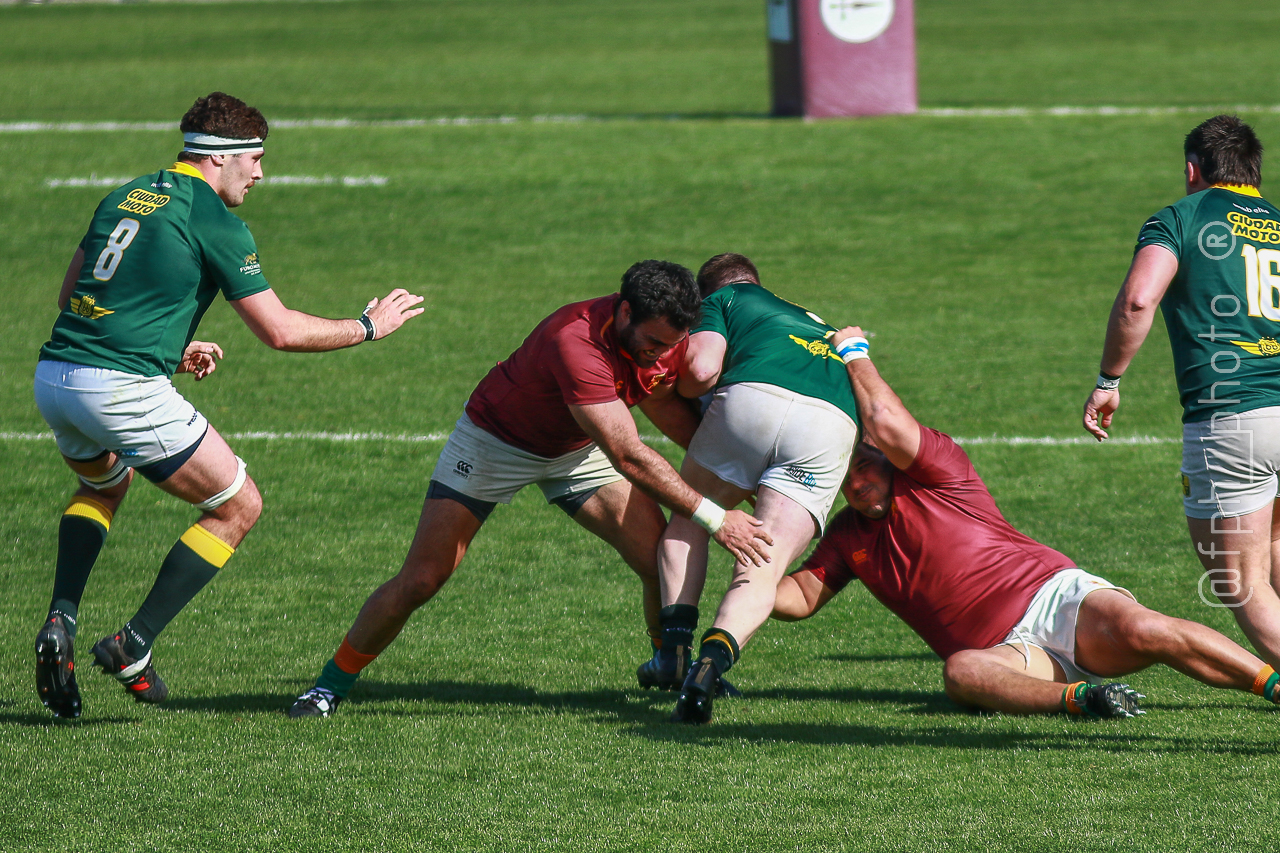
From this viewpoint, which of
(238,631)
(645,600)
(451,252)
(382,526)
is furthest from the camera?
(451,252)

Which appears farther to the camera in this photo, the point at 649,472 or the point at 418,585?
the point at 418,585

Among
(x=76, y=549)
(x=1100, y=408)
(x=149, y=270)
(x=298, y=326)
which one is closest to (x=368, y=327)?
(x=298, y=326)

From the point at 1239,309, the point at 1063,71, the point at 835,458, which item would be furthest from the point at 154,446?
the point at 1063,71

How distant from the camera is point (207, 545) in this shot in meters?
5.54

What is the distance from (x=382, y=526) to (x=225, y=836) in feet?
13.5

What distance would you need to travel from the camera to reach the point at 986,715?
5484 millimetres

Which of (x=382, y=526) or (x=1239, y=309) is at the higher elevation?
(x=1239, y=309)

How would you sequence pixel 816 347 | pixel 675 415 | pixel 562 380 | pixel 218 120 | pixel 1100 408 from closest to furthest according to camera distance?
pixel 562 380
pixel 218 120
pixel 1100 408
pixel 816 347
pixel 675 415

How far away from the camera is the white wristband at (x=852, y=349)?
5.88m

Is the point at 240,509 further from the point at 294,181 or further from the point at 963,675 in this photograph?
the point at 294,181

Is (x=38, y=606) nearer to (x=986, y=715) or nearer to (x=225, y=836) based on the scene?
(x=225, y=836)

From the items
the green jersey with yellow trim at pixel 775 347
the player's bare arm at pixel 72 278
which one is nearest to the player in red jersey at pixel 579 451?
the green jersey with yellow trim at pixel 775 347

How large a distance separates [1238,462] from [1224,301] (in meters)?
0.56

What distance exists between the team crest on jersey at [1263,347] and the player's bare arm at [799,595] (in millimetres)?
1787
